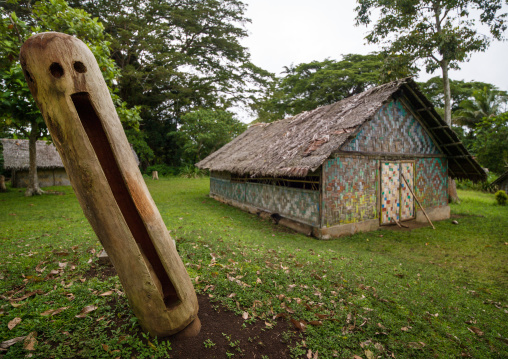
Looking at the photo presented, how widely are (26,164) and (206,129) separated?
13.2m

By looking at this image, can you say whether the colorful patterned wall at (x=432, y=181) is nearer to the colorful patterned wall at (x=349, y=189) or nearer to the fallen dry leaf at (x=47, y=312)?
the colorful patterned wall at (x=349, y=189)

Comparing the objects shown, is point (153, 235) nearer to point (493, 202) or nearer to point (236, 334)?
point (236, 334)

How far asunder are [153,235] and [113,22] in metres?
24.2

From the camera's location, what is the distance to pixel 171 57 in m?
22.1

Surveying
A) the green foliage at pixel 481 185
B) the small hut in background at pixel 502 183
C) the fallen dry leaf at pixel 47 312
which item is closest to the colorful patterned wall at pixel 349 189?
the fallen dry leaf at pixel 47 312

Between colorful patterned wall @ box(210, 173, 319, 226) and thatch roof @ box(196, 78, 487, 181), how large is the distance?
93 cm

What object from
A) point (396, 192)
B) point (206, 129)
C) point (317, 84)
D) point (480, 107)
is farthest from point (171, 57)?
point (480, 107)

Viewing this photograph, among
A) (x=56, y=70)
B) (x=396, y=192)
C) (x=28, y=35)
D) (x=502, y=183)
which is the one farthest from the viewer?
(x=502, y=183)

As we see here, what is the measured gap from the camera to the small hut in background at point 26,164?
17.5 metres

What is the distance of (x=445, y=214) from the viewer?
10.3 meters

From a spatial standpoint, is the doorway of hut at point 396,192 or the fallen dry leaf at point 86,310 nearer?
the fallen dry leaf at point 86,310

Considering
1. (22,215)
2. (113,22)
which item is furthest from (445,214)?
(113,22)

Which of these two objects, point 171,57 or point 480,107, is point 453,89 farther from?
point 171,57

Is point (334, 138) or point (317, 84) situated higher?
point (317, 84)
